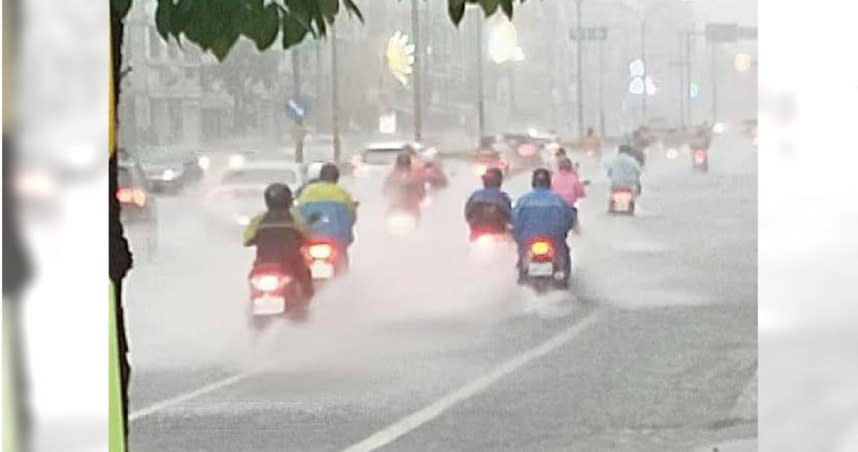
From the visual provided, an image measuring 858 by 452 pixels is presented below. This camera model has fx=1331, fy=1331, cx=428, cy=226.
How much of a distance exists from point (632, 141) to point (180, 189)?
574 mm

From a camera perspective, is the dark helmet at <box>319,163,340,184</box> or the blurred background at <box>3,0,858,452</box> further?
the dark helmet at <box>319,163,340,184</box>

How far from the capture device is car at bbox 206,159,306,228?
166 centimetres

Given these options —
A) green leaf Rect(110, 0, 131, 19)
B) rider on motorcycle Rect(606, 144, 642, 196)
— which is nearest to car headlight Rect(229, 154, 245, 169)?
green leaf Rect(110, 0, 131, 19)

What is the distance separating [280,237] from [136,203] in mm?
183

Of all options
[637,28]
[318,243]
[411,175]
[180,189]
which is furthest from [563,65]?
[180,189]

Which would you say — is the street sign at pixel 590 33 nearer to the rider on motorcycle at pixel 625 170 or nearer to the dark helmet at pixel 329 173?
the rider on motorcycle at pixel 625 170

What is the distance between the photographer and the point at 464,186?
1667mm

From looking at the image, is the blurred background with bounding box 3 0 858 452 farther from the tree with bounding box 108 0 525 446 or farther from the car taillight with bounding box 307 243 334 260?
the car taillight with bounding box 307 243 334 260

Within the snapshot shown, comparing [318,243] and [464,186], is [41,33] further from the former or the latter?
[464,186]

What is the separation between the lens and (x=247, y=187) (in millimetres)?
1670

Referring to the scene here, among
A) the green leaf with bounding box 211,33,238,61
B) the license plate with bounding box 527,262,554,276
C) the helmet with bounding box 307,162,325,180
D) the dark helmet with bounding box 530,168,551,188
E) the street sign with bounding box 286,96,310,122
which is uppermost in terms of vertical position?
the green leaf with bounding box 211,33,238,61

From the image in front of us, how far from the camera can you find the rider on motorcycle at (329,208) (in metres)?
1.67

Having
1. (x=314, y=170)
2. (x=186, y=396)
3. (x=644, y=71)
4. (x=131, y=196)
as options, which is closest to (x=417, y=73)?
(x=314, y=170)

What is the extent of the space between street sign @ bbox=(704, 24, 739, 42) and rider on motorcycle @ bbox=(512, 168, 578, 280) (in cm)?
26
